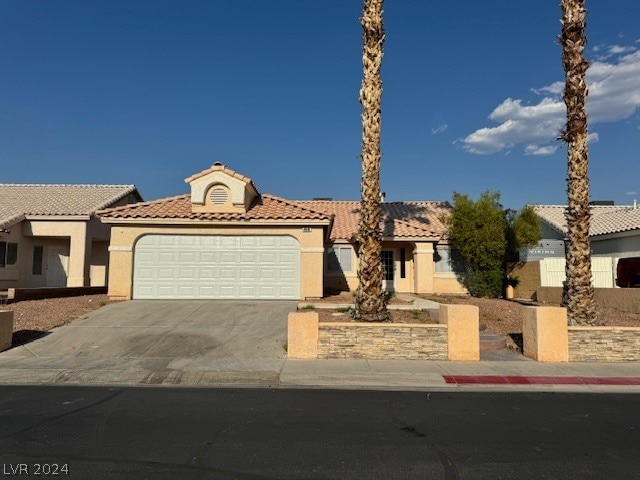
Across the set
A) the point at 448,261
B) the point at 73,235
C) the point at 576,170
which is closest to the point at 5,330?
the point at 73,235

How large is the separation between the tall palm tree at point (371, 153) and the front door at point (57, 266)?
18.2 meters

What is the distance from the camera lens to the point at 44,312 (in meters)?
14.6

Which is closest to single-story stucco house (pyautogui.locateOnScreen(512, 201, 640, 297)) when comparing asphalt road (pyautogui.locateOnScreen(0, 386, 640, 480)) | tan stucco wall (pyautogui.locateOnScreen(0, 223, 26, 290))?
asphalt road (pyautogui.locateOnScreen(0, 386, 640, 480))

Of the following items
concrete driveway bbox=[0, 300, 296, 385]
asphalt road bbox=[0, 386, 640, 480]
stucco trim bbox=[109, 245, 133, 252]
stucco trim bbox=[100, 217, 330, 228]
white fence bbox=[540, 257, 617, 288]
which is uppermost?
stucco trim bbox=[100, 217, 330, 228]

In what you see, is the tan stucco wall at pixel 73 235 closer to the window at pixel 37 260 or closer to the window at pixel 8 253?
the window at pixel 8 253

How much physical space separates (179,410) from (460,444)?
12.7 feet

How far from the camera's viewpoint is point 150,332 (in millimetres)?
12148

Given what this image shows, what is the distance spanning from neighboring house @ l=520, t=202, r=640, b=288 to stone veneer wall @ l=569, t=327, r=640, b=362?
9.82 metres

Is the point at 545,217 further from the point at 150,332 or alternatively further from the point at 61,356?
the point at 61,356

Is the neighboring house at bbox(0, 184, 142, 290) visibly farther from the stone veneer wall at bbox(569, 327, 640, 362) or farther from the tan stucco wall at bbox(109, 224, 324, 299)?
the stone veneer wall at bbox(569, 327, 640, 362)

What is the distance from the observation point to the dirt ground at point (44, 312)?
40.0ft

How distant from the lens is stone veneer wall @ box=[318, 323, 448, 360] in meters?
10.1

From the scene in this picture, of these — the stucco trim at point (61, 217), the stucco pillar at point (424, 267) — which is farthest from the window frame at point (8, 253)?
the stucco pillar at point (424, 267)

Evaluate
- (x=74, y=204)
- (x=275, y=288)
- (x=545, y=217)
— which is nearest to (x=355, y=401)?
(x=275, y=288)
